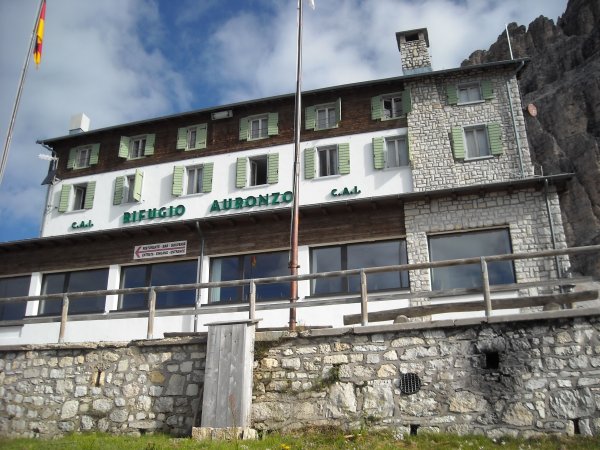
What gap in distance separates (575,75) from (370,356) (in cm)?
7399

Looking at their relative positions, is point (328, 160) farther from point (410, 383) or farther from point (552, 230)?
point (410, 383)

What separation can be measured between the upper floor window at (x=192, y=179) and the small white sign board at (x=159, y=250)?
2514mm

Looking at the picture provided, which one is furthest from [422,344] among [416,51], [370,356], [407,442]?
[416,51]

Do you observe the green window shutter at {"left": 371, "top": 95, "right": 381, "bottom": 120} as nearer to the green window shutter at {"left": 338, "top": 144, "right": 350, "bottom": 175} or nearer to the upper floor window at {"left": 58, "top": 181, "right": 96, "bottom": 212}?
the green window shutter at {"left": 338, "top": 144, "right": 350, "bottom": 175}

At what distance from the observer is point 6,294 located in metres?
21.8

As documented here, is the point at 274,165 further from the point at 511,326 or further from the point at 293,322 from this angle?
the point at 511,326

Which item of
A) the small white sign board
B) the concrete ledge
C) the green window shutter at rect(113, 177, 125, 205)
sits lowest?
the concrete ledge

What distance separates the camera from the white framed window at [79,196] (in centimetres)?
2338

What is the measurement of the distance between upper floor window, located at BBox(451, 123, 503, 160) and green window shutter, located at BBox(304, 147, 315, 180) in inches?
193

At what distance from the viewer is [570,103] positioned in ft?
223

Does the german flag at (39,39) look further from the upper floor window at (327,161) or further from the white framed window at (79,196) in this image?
the upper floor window at (327,161)

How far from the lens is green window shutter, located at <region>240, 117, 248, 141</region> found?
→ 21.8 metres

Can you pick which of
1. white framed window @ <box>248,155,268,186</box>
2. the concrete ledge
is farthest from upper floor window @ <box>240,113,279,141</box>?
the concrete ledge

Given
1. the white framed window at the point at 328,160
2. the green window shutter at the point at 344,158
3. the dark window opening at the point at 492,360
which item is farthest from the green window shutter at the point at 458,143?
the dark window opening at the point at 492,360
